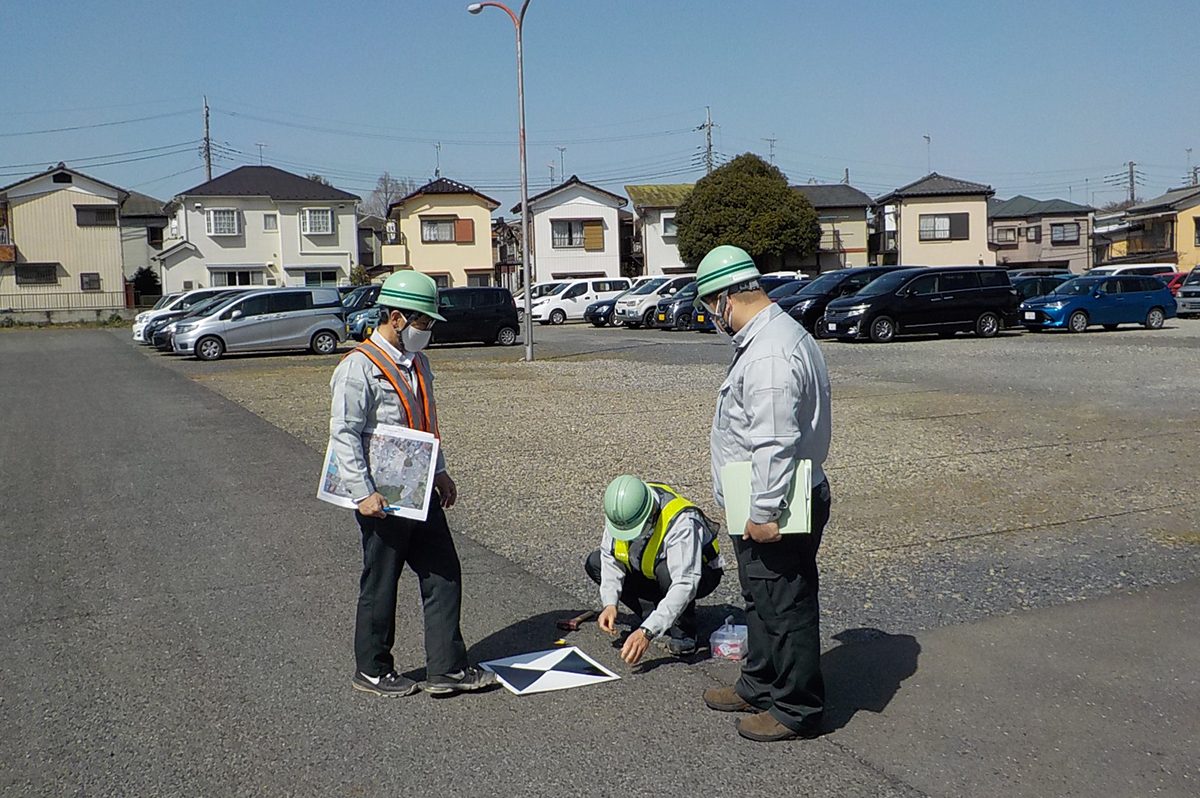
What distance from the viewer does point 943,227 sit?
5634cm

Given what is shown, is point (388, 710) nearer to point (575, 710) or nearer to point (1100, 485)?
point (575, 710)

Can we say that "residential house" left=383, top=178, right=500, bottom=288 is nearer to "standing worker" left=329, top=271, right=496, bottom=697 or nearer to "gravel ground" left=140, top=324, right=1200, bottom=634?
"gravel ground" left=140, top=324, right=1200, bottom=634

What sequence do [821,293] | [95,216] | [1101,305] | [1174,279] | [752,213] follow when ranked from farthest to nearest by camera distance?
[95,216], [752,213], [1174,279], [1101,305], [821,293]

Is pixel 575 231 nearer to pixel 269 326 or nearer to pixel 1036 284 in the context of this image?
pixel 1036 284

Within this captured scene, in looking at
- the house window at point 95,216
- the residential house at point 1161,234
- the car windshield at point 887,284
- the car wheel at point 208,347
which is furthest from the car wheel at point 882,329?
the house window at point 95,216

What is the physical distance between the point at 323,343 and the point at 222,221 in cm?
2985

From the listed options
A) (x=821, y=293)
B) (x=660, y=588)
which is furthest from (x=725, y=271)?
(x=821, y=293)

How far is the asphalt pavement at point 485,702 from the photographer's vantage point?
11.7 feet

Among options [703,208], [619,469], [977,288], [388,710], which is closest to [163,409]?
[619,469]

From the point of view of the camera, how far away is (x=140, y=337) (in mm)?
32312

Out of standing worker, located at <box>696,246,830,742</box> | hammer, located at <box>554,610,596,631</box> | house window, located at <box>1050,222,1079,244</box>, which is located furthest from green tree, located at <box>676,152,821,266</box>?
standing worker, located at <box>696,246,830,742</box>

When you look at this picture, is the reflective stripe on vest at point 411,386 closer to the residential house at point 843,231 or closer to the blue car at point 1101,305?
the blue car at point 1101,305

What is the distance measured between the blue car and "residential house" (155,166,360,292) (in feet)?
119

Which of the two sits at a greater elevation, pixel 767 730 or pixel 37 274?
pixel 37 274
